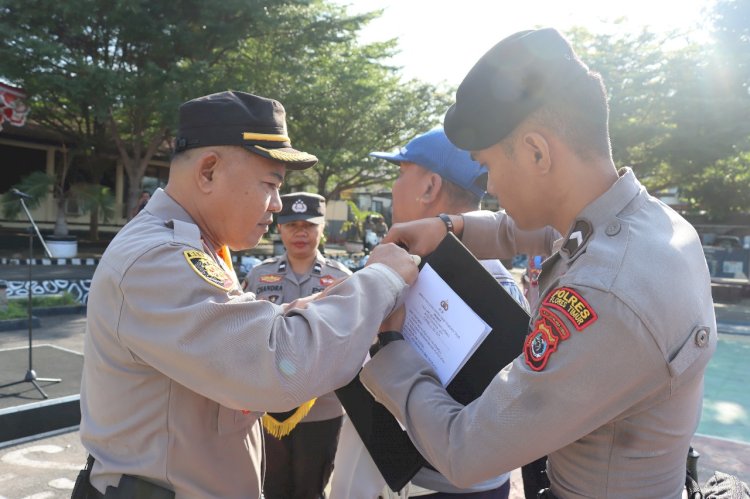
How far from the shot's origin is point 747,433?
560cm

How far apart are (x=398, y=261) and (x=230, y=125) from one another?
0.63 meters

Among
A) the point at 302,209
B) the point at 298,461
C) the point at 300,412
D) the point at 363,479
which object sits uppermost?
the point at 302,209

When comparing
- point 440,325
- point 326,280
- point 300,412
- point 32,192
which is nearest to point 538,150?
point 440,325

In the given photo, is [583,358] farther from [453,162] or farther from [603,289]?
[453,162]

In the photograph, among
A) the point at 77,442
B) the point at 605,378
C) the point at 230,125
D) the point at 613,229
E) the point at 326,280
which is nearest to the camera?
the point at 605,378

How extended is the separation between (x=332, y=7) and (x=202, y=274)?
1788cm

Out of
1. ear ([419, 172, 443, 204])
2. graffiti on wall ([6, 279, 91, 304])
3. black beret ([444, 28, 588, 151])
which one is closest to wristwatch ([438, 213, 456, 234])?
ear ([419, 172, 443, 204])

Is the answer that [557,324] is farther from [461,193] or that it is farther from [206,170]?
[461,193]

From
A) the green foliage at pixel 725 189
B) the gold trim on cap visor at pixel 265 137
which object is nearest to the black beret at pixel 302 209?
the gold trim on cap visor at pixel 265 137

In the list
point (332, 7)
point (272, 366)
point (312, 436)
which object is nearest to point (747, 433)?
point (312, 436)

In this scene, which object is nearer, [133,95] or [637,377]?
[637,377]

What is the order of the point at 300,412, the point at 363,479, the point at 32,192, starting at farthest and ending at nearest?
the point at 32,192 → the point at 300,412 → the point at 363,479

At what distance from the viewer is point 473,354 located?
4.52 ft

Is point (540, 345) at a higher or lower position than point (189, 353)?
higher
